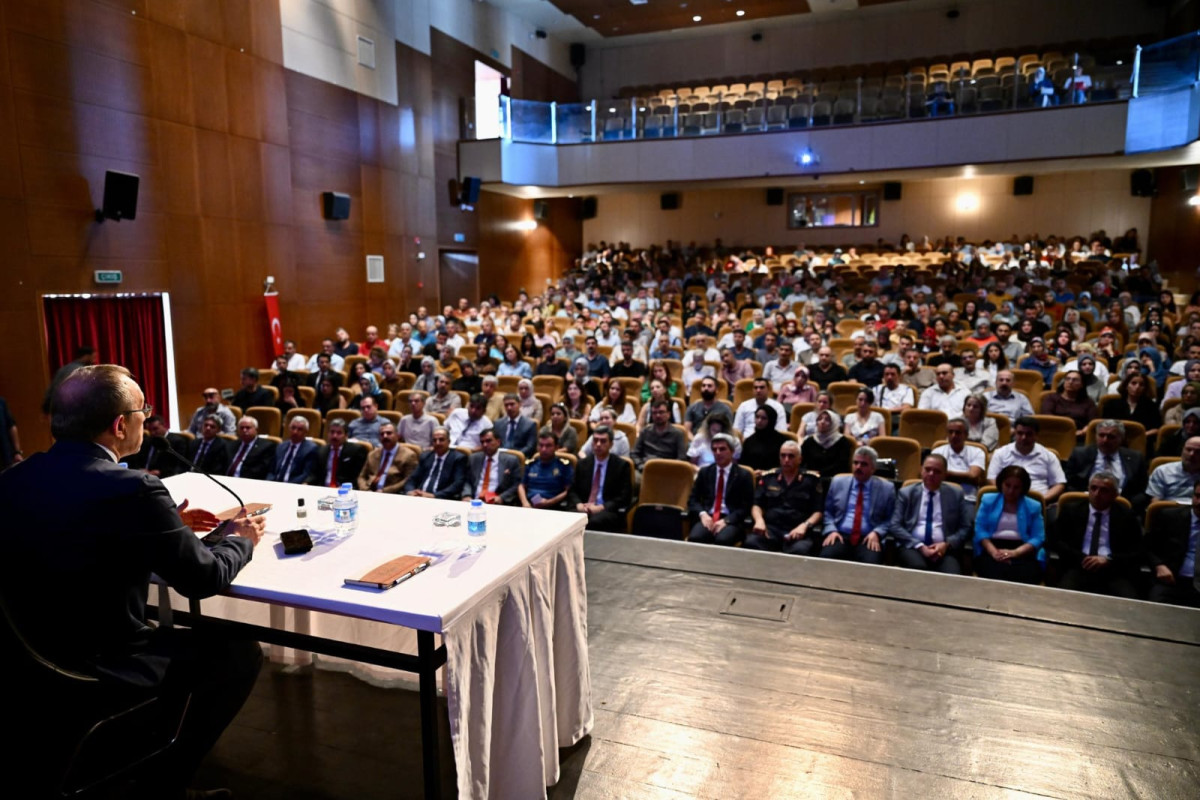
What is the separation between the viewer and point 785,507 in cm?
465

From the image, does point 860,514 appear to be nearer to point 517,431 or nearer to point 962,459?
point 962,459

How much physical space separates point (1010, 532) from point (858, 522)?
800 mm

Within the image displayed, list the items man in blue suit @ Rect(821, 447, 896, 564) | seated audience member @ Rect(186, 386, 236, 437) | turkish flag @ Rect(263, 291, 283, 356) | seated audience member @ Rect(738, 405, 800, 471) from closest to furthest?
man in blue suit @ Rect(821, 447, 896, 564) → seated audience member @ Rect(738, 405, 800, 471) → seated audience member @ Rect(186, 386, 236, 437) → turkish flag @ Rect(263, 291, 283, 356)

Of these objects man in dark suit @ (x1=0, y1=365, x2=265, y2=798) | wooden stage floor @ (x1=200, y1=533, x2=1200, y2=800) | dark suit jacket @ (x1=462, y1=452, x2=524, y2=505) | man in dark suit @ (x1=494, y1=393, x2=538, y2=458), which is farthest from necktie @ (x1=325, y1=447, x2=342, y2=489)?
man in dark suit @ (x1=0, y1=365, x2=265, y2=798)

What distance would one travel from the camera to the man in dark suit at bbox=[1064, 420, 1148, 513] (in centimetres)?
484

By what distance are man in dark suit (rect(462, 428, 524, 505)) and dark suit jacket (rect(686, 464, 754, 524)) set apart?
136 cm

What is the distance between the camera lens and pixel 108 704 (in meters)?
1.75

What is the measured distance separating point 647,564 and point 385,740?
1.67m

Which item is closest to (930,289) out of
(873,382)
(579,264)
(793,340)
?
(793,340)

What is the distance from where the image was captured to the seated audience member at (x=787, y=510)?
14.9 feet

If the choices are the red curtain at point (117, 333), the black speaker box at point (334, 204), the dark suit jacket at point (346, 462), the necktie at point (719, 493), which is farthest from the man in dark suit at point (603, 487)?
the black speaker box at point (334, 204)

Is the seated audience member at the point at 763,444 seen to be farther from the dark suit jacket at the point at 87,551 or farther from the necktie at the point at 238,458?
the dark suit jacket at the point at 87,551

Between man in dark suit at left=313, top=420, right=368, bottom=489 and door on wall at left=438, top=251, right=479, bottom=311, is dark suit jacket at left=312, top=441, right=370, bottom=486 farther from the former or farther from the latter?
door on wall at left=438, top=251, right=479, bottom=311

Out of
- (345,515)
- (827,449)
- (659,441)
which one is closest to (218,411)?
(659,441)
